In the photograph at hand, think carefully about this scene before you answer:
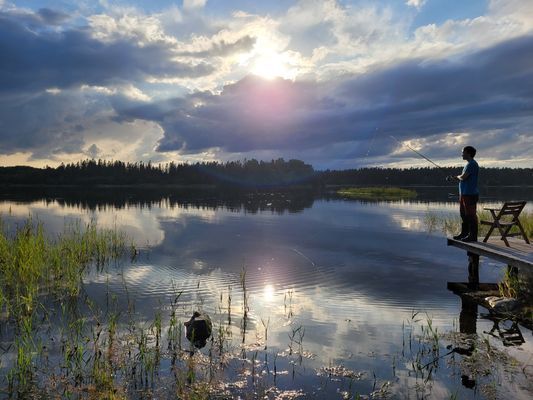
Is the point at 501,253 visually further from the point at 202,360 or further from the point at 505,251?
the point at 202,360

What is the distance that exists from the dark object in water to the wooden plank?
8.59 metres

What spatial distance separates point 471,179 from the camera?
13242mm

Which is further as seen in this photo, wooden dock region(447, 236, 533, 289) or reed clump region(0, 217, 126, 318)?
wooden dock region(447, 236, 533, 289)

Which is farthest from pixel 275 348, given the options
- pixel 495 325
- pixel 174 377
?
pixel 495 325

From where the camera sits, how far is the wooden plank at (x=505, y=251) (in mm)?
11652

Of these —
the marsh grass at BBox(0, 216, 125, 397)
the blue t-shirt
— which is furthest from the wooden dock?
the marsh grass at BBox(0, 216, 125, 397)

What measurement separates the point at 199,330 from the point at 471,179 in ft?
31.6

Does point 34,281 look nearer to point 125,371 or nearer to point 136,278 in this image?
point 136,278

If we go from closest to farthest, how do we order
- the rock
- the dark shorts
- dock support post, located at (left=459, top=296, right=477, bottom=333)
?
dock support post, located at (left=459, top=296, right=477, bottom=333), the rock, the dark shorts

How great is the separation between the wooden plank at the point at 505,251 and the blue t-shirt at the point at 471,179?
1.91 meters

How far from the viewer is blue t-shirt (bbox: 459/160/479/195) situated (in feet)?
43.0

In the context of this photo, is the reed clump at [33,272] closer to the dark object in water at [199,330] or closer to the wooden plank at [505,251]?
the dark object in water at [199,330]

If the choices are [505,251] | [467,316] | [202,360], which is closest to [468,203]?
[505,251]

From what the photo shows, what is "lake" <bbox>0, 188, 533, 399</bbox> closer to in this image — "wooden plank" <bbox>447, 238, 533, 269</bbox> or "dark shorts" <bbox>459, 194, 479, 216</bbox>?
"wooden plank" <bbox>447, 238, 533, 269</bbox>
